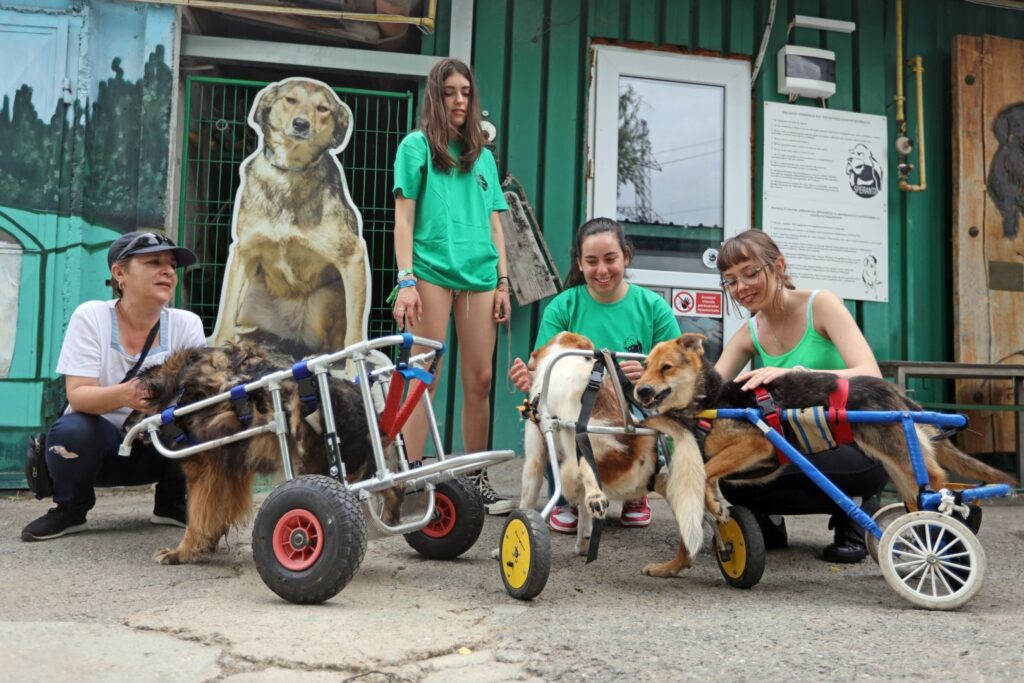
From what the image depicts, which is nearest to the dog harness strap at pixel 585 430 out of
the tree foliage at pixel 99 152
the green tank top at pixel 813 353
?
the green tank top at pixel 813 353

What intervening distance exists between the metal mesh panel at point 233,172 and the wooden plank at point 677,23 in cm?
181

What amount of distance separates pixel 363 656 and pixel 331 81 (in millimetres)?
4680

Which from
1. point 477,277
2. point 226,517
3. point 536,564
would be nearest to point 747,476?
point 536,564

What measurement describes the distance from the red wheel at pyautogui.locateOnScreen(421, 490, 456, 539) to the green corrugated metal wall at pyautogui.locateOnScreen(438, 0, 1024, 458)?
2.18 m

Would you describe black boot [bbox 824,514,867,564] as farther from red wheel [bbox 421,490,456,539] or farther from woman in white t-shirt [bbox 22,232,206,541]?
woman in white t-shirt [bbox 22,232,206,541]

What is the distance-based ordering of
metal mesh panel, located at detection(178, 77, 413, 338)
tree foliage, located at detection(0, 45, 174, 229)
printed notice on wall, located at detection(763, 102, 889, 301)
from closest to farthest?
tree foliage, located at detection(0, 45, 174, 229)
metal mesh panel, located at detection(178, 77, 413, 338)
printed notice on wall, located at detection(763, 102, 889, 301)

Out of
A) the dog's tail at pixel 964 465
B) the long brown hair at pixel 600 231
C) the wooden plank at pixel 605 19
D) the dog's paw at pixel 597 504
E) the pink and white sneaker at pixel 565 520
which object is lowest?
the pink and white sneaker at pixel 565 520

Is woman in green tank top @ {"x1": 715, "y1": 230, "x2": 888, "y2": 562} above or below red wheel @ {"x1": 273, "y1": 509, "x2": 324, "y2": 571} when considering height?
above

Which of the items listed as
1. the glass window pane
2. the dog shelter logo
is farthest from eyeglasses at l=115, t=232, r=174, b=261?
the dog shelter logo

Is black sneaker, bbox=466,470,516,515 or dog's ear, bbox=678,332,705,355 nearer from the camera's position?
dog's ear, bbox=678,332,705,355

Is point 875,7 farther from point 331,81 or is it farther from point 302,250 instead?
point 302,250

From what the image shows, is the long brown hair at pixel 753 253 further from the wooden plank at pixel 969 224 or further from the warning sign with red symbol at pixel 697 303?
the wooden plank at pixel 969 224

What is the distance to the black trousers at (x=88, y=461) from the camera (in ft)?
10.7

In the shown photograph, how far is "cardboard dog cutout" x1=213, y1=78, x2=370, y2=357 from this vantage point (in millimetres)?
5027
